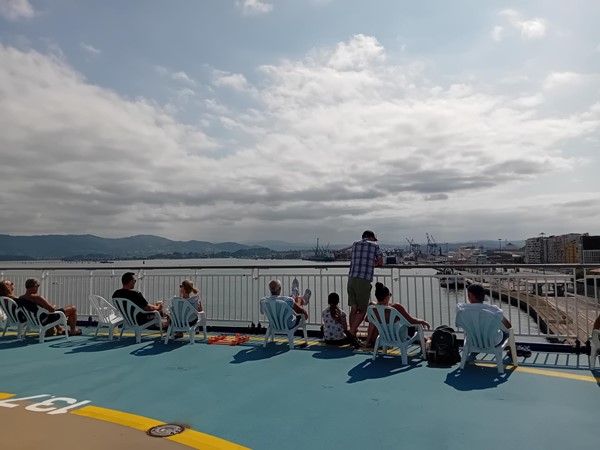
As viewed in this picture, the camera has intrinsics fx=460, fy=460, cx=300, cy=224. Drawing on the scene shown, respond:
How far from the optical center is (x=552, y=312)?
10.9 metres

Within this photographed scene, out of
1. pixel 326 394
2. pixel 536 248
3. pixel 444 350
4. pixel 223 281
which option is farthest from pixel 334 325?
pixel 536 248

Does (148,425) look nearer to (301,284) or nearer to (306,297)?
(306,297)

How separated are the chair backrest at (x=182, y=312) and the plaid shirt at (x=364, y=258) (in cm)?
287

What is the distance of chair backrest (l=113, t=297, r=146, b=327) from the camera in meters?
8.35

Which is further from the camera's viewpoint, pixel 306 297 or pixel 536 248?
pixel 536 248

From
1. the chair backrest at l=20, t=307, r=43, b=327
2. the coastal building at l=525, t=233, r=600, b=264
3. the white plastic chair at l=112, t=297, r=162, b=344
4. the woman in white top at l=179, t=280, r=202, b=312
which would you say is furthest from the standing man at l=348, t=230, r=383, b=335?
the coastal building at l=525, t=233, r=600, b=264

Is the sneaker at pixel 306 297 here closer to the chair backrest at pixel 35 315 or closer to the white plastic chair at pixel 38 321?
the white plastic chair at pixel 38 321

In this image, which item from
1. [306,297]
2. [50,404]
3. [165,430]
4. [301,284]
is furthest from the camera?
[301,284]

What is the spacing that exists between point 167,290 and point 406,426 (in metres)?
8.85

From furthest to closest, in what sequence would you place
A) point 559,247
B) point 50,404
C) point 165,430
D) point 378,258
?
point 559,247, point 378,258, point 50,404, point 165,430

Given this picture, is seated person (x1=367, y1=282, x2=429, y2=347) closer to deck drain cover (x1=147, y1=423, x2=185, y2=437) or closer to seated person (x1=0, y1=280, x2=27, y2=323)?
deck drain cover (x1=147, y1=423, x2=185, y2=437)

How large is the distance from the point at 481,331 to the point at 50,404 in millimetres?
5117

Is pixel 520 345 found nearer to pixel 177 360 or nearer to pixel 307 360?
pixel 307 360

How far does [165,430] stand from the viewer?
4.05 metres
